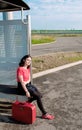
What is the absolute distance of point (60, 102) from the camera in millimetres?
7672

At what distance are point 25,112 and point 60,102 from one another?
1821mm

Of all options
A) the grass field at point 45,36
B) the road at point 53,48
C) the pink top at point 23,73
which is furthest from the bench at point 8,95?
the grass field at point 45,36

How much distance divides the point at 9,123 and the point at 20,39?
89.9 inches

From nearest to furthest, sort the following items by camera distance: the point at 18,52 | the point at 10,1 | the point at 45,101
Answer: the point at 10,1
the point at 18,52
the point at 45,101

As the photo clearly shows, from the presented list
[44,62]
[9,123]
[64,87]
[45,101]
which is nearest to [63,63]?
[44,62]

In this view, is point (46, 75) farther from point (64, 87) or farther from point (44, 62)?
point (44, 62)

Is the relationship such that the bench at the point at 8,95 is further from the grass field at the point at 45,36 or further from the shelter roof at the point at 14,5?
the grass field at the point at 45,36

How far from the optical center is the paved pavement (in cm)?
598

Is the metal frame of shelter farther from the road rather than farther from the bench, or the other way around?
the road

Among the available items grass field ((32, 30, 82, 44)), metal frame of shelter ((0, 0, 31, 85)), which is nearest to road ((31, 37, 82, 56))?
grass field ((32, 30, 82, 44))

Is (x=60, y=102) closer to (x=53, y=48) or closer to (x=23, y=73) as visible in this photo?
(x=23, y=73)

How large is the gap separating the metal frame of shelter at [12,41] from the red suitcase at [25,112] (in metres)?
1.45

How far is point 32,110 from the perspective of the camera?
237 inches

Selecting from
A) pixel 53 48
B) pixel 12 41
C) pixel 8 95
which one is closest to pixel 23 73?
pixel 8 95
